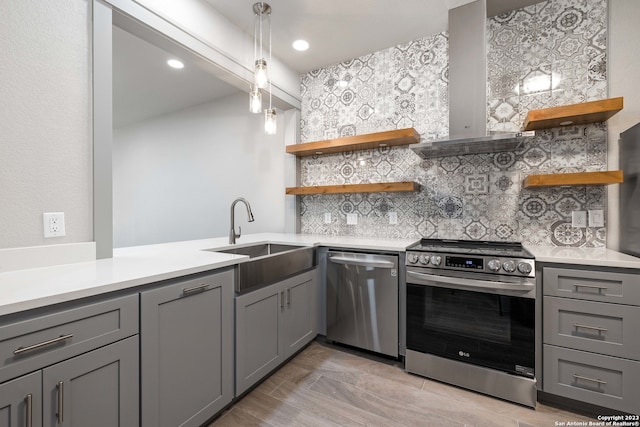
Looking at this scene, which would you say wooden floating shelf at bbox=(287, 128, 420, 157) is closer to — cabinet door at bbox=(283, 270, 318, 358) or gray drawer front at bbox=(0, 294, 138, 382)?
cabinet door at bbox=(283, 270, 318, 358)

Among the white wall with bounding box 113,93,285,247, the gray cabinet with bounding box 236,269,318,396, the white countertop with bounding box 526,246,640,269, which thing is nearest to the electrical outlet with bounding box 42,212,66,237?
the gray cabinet with bounding box 236,269,318,396

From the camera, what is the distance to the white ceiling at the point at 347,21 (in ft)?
7.23

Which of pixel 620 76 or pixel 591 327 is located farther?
pixel 620 76

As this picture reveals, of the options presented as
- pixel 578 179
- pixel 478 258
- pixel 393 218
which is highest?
pixel 578 179

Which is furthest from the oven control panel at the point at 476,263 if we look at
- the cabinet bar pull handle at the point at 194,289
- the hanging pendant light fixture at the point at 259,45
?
the hanging pendant light fixture at the point at 259,45

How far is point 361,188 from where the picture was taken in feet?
8.90

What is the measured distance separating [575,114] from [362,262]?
1.72 meters

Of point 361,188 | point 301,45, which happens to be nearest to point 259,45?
point 301,45

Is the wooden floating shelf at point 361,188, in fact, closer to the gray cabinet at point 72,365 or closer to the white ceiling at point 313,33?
the white ceiling at point 313,33

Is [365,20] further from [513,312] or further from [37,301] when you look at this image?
[37,301]

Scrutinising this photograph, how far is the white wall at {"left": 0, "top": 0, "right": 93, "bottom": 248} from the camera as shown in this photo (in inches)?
50.4

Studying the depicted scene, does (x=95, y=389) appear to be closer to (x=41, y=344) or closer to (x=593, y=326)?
(x=41, y=344)

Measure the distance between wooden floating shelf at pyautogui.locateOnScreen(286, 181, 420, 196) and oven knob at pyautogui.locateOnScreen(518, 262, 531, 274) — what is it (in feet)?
3.29

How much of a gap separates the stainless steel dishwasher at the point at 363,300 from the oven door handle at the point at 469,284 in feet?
0.80
